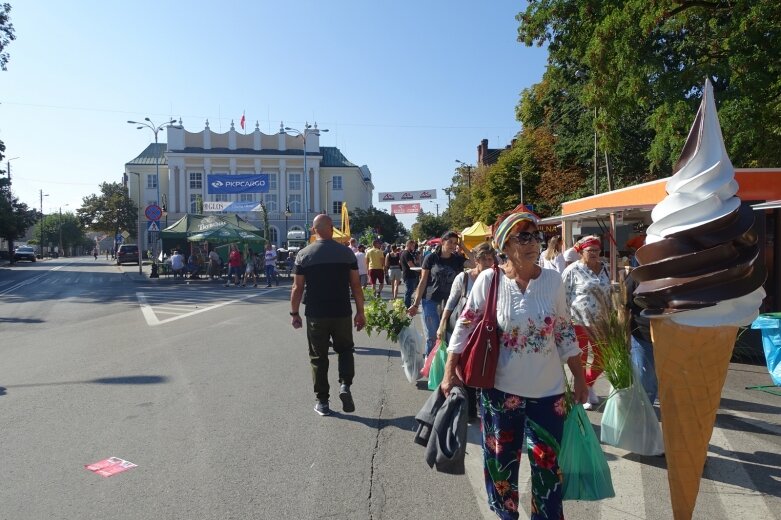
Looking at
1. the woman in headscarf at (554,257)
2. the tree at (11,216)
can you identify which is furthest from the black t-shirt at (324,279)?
the tree at (11,216)

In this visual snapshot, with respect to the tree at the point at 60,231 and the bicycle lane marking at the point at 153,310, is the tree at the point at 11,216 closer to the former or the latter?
the bicycle lane marking at the point at 153,310

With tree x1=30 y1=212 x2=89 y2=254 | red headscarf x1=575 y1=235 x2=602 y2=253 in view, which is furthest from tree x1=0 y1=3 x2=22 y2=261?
tree x1=30 y1=212 x2=89 y2=254

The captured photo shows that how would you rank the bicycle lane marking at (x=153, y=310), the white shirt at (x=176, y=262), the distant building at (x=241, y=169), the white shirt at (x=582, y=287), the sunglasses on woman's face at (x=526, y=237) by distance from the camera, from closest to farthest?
1. the sunglasses on woman's face at (x=526, y=237)
2. the white shirt at (x=582, y=287)
3. the bicycle lane marking at (x=153, y=310)
4. the white shirt at (x=176, y=262)
5. the distant building at (x=241, y=169)

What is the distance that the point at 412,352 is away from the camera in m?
7.41

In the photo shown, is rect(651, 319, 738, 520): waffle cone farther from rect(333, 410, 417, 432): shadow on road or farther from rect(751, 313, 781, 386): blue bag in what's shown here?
rect(751, 313, 781, 386): blue bag

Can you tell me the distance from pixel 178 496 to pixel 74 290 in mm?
22424

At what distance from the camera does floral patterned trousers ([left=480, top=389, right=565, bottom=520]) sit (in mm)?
3141

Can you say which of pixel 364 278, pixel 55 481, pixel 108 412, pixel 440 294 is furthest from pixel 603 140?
pixel 55 481

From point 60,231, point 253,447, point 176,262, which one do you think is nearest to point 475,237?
point 253,447

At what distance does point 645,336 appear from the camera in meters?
5.04

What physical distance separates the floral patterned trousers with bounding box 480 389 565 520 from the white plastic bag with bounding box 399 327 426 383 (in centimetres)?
408

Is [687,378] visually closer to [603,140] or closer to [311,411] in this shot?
[311,411]

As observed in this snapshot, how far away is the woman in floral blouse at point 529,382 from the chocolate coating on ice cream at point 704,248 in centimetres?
52

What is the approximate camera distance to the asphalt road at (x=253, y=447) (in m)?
3.98
